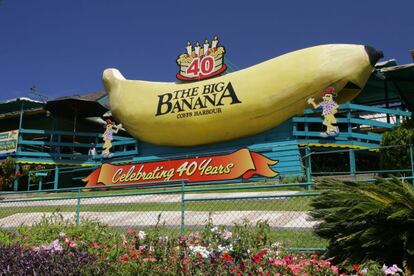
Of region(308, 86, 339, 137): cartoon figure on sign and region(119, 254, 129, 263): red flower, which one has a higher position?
region(308, 86, 339, 137): cartoon figure on sign

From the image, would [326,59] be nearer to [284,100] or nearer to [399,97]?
[284,100]

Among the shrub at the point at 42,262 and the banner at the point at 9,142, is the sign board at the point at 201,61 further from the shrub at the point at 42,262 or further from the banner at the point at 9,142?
the shrub at the point at 42,262

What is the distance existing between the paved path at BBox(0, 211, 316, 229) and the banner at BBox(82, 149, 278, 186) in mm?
5033

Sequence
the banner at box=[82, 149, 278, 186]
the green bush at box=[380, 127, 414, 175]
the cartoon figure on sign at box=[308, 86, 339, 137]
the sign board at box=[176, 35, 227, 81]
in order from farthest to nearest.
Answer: the sign board at box=[176, 35, 227, 81] → the banner at box=[82, 149, 278, 186] → the cartoon figure on sign at box=[308, 86, 339, 137] → the green bush at box=[380, 127, 414, 175]

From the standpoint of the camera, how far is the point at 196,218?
421 inches

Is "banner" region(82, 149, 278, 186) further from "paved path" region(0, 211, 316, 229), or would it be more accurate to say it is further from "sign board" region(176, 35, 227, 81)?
"paved path" region(0, 211, 316, 229)

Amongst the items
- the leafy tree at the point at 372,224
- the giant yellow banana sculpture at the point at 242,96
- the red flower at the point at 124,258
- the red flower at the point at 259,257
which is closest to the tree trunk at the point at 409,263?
the leafy tree at the point at 372,224

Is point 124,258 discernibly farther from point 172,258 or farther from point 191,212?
point 191,212

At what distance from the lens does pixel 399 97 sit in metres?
24.4

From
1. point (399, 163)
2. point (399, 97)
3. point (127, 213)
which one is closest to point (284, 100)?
point (399, 163)

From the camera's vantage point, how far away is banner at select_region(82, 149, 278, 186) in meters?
16.7

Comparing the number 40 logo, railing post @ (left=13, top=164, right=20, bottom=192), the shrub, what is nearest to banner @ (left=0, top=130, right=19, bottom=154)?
railing post @ (left=13, top=164, right=20, bottom=192)

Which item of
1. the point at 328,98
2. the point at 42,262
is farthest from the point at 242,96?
the point at 42,262

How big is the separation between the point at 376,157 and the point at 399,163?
7658mm
